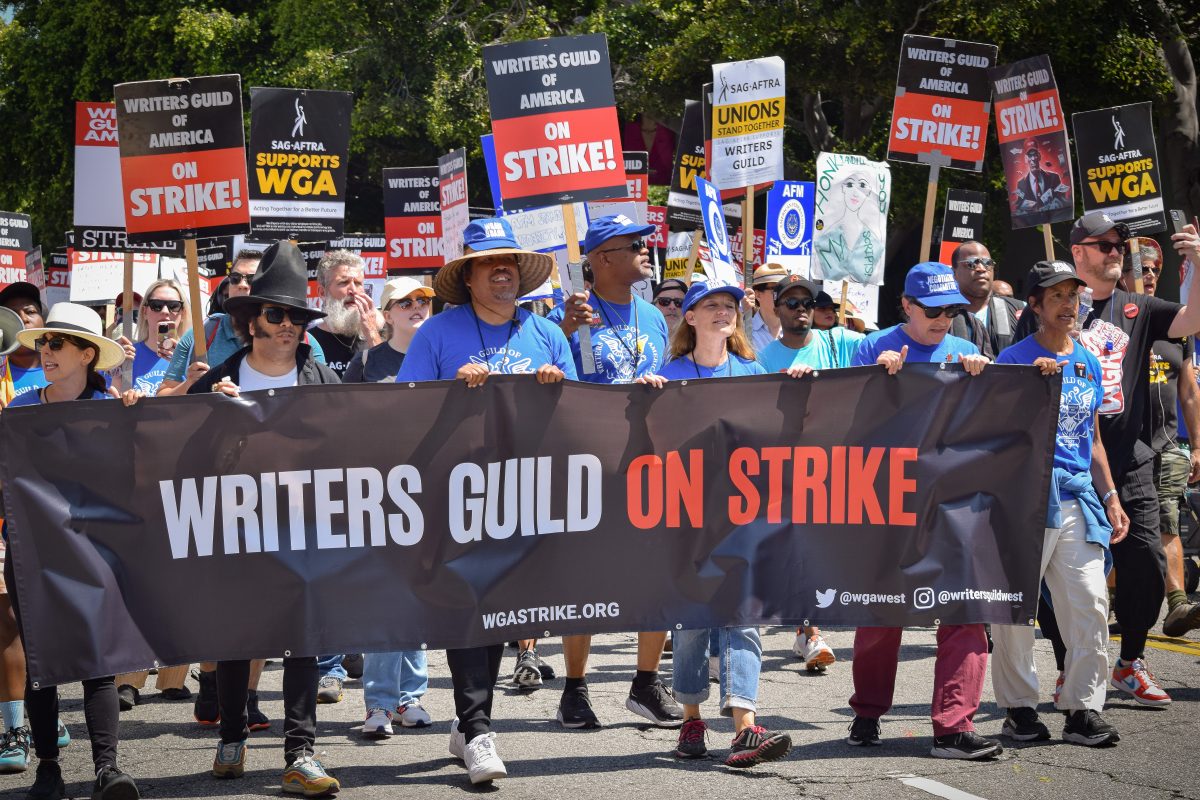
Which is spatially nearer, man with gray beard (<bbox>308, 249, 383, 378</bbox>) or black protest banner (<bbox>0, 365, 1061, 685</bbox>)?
black protest banner (<bbox>0, 365, 1061, 685</bbox>)

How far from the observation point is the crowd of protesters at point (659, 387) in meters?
6.26

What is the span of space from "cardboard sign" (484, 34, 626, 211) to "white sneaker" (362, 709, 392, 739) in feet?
9.24

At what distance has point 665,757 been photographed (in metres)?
Answer: 6.59

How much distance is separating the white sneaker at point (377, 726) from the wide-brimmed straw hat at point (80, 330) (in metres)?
Result: 1.98

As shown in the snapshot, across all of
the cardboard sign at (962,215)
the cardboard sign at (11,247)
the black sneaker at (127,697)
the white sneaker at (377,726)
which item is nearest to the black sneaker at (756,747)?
the white sneaker at (377,726)

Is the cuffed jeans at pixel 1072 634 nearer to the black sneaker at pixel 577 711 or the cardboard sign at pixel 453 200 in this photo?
the black sneaker at pixel 577 711

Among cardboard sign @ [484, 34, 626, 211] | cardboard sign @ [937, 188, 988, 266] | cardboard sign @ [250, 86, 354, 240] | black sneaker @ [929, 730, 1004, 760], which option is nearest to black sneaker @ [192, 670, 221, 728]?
cardboard sign @ [484, 34, 626, 211]

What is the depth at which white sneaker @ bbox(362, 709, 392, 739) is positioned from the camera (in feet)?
23.3

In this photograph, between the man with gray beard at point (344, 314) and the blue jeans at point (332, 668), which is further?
the man with gray beard at point (344, 314)

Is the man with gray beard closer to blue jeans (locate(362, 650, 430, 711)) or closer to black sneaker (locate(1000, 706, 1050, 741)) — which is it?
blue jeans (locate(362, 650, 430, 711))

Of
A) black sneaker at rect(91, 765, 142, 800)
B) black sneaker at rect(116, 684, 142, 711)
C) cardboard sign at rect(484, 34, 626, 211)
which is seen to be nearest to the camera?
black sneaker at rect(91, 765, 142, 800)

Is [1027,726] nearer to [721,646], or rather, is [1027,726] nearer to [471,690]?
[721,646]

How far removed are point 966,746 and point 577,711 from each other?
1.82m

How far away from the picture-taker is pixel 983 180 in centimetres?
2219
